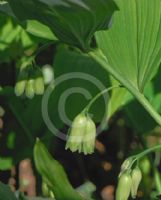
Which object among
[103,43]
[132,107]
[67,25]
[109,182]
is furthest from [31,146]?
[67,25]

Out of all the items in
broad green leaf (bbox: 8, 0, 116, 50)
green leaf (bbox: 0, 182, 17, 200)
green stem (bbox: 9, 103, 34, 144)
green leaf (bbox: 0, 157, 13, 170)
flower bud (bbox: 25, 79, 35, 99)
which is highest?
broad green leaf (bbox: 8, 0, 116, 50)

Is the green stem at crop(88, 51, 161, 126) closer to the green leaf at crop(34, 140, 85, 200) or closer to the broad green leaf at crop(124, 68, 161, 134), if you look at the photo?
the green leaf at crop(34, 140, 85, 200)

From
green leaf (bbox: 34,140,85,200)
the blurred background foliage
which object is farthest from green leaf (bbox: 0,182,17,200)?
the blurred background foliage

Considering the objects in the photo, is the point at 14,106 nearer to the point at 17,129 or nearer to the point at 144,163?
the point at 17,129

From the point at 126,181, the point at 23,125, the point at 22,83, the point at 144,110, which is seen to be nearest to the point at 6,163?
the point at 23,125

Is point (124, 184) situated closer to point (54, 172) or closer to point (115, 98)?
point (54, 172)
